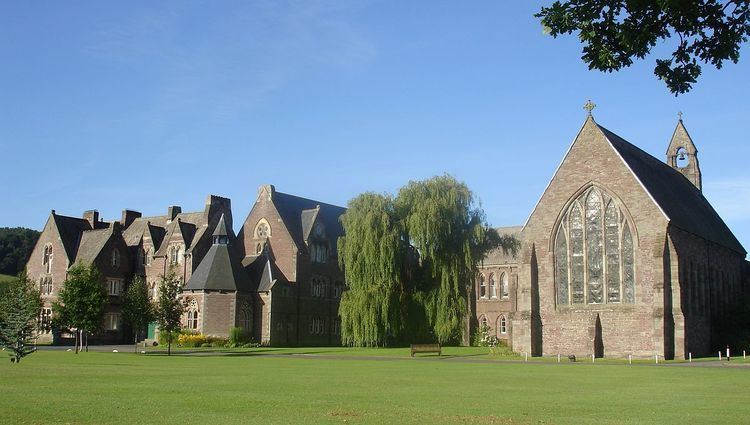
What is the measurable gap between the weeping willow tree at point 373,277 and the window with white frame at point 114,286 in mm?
28009

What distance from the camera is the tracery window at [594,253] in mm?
47938

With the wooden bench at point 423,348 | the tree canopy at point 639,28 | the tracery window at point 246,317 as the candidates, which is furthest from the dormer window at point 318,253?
the tree canopy at point 639,28

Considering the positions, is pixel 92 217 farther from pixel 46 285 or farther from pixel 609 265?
pixel 609 265

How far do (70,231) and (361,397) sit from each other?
65418 mm

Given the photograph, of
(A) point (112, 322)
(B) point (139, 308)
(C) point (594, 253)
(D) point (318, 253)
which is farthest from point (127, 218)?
(C) point (594, 253)

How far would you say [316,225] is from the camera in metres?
72.6

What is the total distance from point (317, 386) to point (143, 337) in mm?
55116

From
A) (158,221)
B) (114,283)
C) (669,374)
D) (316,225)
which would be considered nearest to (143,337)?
(114,283)

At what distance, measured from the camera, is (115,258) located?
75.9 metres

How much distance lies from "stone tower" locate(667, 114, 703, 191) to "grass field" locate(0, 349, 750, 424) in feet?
144

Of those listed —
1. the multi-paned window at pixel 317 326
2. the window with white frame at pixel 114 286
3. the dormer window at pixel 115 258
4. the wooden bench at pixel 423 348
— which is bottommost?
the wooden bench at pixel 423 348

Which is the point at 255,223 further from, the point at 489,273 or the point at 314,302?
the point at 489,273

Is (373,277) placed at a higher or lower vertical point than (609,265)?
lower

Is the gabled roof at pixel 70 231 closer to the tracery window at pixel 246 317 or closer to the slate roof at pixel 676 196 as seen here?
the tracery window at pixel 246 317
